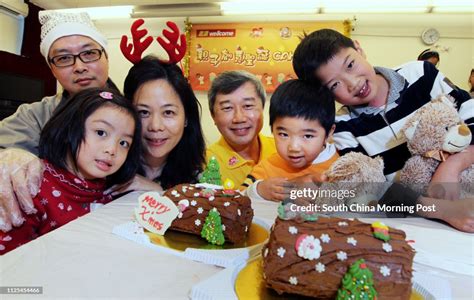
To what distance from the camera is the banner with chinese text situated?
4.41 meters

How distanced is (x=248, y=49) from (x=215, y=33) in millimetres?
520

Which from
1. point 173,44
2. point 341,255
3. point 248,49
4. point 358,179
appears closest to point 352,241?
point 341,255

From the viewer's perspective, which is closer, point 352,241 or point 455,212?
point 352,241

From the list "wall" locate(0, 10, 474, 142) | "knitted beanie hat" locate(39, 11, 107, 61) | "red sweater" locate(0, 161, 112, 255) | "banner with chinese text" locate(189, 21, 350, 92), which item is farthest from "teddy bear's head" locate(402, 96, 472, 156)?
"banner with chinese text" locate(189, 21, 350, 92)

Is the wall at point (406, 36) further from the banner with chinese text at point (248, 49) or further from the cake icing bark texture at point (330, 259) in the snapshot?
the cake icing bark texture at point (330, 259)

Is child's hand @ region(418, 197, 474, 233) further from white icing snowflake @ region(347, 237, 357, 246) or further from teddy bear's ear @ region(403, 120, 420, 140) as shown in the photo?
white icing snowflake @ region(347, 237, 357, 246)

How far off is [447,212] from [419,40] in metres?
4.03

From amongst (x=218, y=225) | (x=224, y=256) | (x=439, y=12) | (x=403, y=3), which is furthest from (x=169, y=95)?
(x=439, y=12)

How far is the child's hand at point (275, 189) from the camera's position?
3.92ft

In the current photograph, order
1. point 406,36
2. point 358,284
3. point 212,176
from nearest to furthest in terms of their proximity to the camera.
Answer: point 358,284
point 212,176
point 406,36

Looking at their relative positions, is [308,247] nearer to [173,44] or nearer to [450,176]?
[450,176]

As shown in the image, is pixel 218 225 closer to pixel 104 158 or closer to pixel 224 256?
pixel 224 256

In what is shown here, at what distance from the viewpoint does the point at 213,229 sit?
79 cm

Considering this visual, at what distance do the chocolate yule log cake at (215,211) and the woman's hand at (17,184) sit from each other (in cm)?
52
